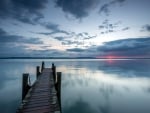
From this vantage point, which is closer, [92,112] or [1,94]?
[92,112]

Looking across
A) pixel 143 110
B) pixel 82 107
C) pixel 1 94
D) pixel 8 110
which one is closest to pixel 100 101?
pixel 82 107

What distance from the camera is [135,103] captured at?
1513cm

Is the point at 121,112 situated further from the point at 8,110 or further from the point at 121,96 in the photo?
the point at 8,110

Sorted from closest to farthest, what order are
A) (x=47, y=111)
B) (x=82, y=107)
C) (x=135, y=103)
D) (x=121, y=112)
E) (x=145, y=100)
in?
1. (x=47, y=111)
2. (x=121, y=112)
3. (x=82, y=107)
4. (x=135, y=103)
5. (x=145, y=100)

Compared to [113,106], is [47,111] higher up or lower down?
higher up

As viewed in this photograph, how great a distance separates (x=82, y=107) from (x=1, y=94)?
11744mm

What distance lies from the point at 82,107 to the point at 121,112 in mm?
3750

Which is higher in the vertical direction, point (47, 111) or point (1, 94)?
point (47, 111)

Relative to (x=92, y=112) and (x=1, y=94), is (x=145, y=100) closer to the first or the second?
(x=92, y=112)

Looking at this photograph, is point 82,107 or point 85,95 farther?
point 85,95

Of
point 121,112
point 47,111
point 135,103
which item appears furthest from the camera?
point 135,103

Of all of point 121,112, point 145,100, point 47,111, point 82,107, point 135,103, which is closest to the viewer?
point 47,111

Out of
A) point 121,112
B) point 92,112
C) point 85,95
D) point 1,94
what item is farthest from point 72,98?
point 1,94

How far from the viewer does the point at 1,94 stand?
18.8 meters
